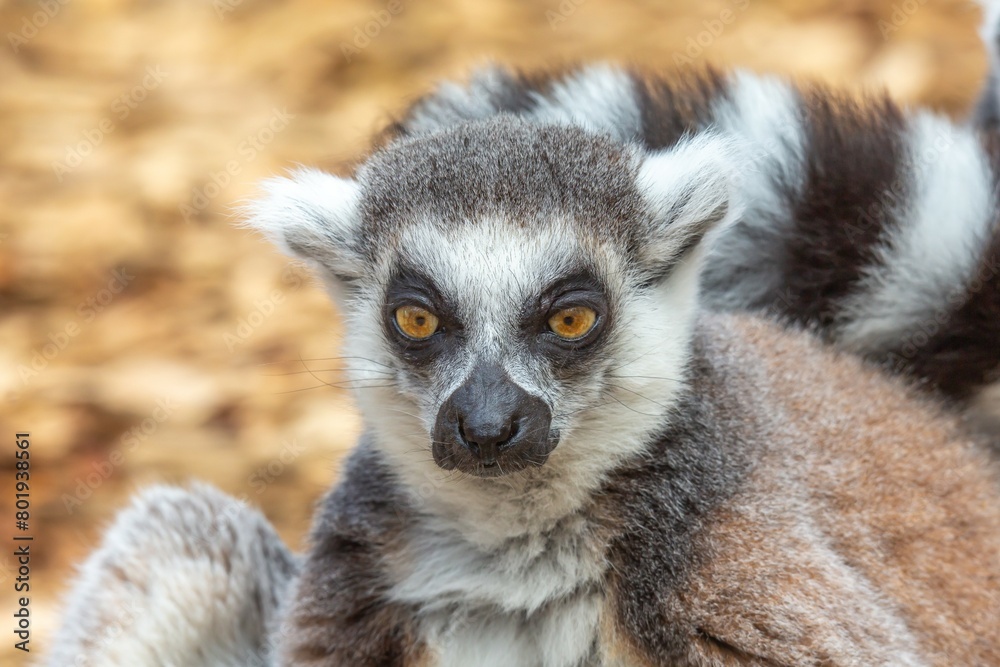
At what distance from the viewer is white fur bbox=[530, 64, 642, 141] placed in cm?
276

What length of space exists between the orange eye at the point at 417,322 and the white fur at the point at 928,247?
115 cm

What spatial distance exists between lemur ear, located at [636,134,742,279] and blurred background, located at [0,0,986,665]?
1.51 meters

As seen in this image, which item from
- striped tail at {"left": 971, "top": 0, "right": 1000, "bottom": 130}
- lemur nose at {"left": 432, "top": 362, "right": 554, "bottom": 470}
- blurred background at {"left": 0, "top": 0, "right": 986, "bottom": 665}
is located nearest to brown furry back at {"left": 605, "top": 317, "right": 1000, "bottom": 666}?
lemur nose at {"left": 432, "top": 362, "right": 554, "bottom": 470}

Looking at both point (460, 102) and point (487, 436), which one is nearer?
point (487, 436)

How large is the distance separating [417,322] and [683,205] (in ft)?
1.85

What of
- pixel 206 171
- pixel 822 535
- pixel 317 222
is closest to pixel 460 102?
pixel 317 222

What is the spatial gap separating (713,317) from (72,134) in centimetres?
380

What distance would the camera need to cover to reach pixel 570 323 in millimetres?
2041

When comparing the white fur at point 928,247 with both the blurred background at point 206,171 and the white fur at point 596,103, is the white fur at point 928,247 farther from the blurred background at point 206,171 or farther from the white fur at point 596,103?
the blurred background at point 206,171

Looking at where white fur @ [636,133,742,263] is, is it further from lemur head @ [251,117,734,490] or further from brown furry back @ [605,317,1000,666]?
brown furry back @ [605,317,1000,666]

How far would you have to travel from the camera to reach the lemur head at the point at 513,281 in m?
1.99

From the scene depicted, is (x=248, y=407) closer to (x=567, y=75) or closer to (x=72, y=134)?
(x=72, y=134)

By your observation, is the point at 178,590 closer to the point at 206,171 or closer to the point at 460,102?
the point at 460,102

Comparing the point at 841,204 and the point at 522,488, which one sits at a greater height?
the point at 841,204
